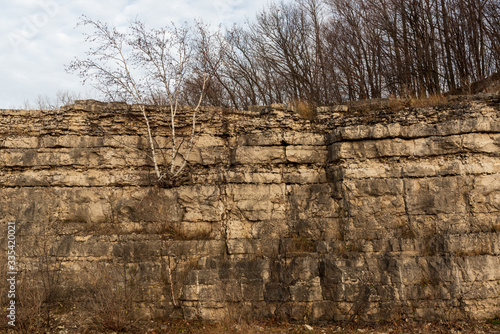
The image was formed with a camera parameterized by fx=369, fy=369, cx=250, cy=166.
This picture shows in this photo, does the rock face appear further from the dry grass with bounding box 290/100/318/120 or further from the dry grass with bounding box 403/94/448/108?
the dry grass with bounding box 403/94/448/108

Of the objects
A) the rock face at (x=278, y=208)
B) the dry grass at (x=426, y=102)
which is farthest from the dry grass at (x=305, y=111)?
the dry grass at (x=426, y=102)

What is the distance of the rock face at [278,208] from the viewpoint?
25.4 ft

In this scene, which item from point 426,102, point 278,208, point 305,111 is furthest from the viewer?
point 305,111

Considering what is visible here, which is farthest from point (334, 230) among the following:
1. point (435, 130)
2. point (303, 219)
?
point (435, 130)

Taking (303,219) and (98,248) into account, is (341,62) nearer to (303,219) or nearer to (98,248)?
(303,219)

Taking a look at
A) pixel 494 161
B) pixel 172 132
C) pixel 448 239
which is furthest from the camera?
pixel 172 132

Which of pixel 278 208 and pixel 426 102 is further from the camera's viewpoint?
pixel 426 102

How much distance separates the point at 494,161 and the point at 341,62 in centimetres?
845

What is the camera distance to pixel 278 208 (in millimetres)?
8977

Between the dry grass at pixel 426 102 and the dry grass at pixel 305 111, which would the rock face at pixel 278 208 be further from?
the dry grass at pixel 426 102

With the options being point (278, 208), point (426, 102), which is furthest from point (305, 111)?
point (426, 102)

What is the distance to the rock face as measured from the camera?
7.74 meters

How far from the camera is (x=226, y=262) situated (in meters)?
8.27

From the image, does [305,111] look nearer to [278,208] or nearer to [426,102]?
[278,208]
